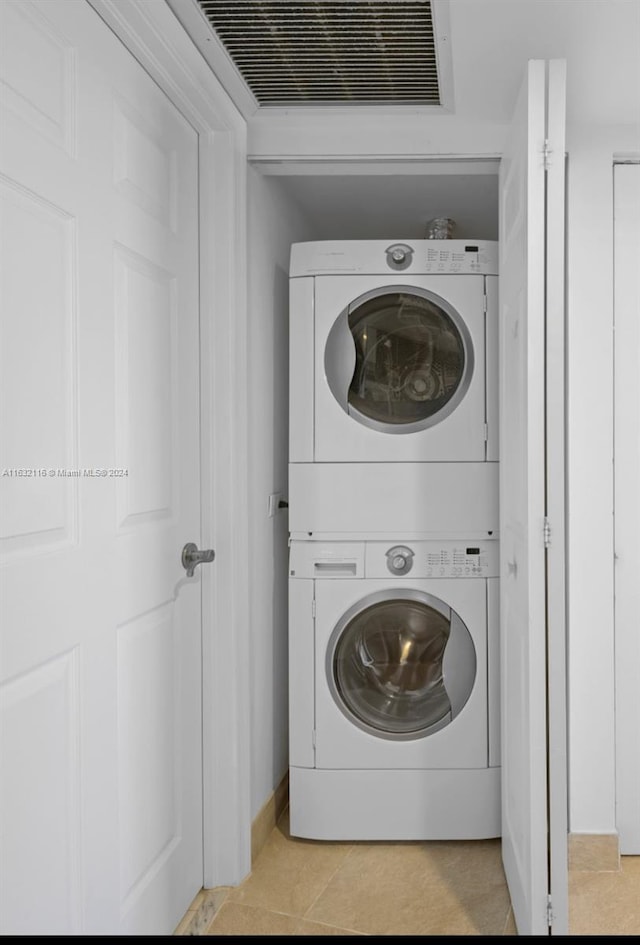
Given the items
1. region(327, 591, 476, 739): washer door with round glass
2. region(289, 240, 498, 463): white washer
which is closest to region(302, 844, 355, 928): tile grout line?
region(327, 591, 476, 739): washer door with round glass

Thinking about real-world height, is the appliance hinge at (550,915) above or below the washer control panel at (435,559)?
below

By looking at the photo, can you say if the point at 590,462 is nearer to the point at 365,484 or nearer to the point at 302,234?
the point at 365,484

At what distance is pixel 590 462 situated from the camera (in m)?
2.42

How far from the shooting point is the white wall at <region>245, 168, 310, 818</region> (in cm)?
240

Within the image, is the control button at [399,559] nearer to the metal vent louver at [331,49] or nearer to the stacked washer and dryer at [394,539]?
the stacked washer and dryer at [394,539]

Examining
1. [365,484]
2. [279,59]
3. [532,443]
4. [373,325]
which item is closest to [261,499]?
[365,484]

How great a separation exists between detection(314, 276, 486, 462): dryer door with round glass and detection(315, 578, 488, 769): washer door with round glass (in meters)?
0.44

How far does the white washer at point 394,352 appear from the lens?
7.97 feet

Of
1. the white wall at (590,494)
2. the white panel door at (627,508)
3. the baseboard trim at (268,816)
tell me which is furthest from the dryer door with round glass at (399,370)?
the baseboard trim at (268,816)

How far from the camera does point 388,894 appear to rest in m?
2.18

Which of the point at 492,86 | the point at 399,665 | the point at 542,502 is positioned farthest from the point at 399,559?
the point at 492,86

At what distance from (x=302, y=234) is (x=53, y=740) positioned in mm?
2258

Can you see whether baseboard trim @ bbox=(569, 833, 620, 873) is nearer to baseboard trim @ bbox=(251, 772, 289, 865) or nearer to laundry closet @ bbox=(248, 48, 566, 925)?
laundry closet @ bbox=(248, 48, 566, 925)

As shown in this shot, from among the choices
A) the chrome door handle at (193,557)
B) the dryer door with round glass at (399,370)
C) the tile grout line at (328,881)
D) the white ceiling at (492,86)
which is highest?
the white ceiling at (492,86)
